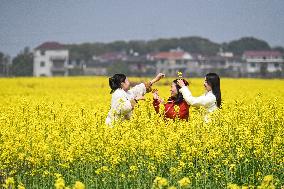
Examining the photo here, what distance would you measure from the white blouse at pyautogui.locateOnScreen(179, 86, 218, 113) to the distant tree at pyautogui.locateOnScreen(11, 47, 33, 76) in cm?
8726

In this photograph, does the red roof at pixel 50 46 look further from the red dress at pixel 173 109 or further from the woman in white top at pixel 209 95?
the woman in white top at pixel 209 95

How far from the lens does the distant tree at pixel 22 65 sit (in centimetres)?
9731

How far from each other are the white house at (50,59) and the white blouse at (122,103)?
101m

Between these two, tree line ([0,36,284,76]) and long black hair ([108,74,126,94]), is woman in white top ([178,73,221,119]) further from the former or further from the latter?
tree line ([0,36,284,76])

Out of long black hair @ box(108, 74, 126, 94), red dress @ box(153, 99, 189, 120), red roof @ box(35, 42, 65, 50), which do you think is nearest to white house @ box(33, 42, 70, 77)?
red roof @ box(35, 42, 65, 50)

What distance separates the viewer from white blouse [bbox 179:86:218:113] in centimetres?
966

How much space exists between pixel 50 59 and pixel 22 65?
14.4 metres

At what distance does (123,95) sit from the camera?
10.3 metres

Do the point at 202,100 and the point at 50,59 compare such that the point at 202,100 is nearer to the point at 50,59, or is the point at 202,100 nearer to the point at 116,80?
the point at 116,80

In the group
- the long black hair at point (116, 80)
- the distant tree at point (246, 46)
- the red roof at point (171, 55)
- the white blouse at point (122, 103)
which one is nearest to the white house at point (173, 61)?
the red roof at point (171, 55)

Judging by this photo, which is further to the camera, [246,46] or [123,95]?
[246,46]

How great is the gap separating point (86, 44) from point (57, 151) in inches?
5121

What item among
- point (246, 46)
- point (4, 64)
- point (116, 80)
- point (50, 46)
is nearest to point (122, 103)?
point (116, 80)

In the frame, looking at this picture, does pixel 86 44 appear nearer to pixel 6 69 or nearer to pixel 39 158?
pixel 6 69
